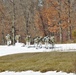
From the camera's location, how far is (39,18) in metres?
34.1

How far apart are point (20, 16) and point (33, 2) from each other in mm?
2919

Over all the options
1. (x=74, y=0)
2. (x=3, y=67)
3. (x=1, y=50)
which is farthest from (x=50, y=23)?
(x=3, y=67)

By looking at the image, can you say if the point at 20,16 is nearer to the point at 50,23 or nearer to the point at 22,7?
the point at 22,7

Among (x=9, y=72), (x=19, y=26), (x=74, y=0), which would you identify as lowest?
(x=9, y=72)

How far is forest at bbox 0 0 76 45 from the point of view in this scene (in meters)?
28.6

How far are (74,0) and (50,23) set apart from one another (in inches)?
144

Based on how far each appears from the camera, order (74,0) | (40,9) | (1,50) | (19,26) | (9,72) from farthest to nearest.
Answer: (19,26) → (40,9) → (74,0) → (1,50) → (9,72)

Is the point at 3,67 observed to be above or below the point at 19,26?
below

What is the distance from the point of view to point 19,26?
37344mm

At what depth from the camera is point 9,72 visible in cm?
1102

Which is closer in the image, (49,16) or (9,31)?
(49,16)

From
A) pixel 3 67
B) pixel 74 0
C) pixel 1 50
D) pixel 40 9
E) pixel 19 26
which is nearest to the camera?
pixel 3 67

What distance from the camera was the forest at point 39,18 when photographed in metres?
28.6

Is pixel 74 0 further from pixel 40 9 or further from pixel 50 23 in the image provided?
pixel 40 9
